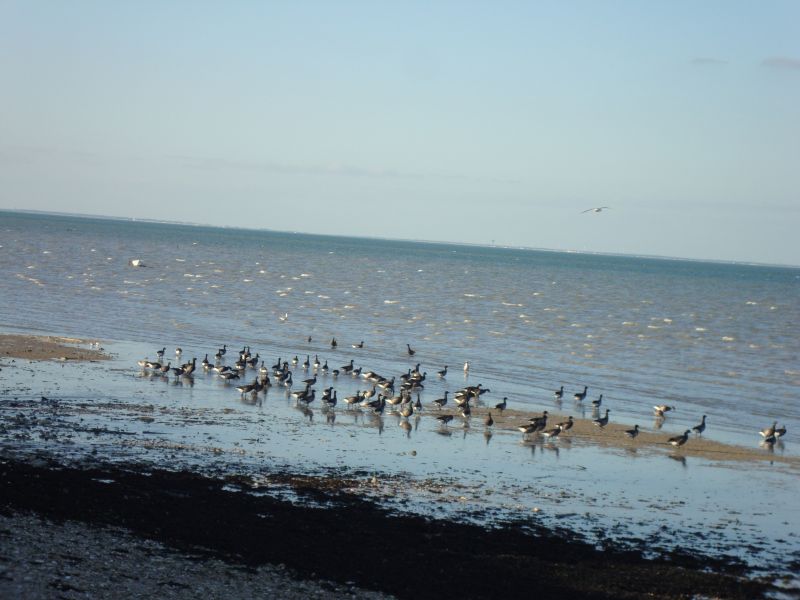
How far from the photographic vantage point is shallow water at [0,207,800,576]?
19328 millimetres

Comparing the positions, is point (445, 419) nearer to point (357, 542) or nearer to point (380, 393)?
point (380, 393)

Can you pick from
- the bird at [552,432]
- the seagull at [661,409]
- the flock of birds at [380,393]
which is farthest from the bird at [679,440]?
the seagull at [661,409]

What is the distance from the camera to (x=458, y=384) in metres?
35.8

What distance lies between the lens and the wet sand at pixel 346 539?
45.1 ft

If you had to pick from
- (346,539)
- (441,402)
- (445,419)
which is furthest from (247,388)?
(346,539)

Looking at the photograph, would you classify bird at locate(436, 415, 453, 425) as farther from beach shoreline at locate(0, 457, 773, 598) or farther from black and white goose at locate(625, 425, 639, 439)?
beach shoreline at locate(0, 457, 773, 598)

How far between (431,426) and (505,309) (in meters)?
46.9

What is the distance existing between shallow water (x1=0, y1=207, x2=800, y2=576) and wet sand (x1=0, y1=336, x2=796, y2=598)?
3.99 feet

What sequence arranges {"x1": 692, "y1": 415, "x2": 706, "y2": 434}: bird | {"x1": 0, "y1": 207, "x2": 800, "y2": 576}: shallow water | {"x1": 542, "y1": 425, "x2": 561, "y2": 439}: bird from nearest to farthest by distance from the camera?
{"x1": 0, "y1": 207, "x2": 800, "y2": 576}: shallow water < {"x1": 542, "y1": 425, "x2": 561, "y2": 439}: bird < {"x1": 692, "y1": 415, "x2": 706, "y2": 434}: bird

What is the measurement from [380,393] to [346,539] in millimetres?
16280

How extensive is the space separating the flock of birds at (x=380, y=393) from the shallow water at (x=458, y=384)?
0.51 metres

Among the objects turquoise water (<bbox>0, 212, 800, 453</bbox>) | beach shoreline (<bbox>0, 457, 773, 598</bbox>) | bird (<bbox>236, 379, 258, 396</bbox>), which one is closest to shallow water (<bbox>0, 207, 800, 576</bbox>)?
turquoise water (<bbox>0, 212, 800, 453</bbox>)

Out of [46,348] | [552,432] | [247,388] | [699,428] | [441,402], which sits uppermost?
[699,428]

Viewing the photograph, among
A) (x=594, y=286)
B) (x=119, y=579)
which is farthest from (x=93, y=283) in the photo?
(x=594, y=286)
